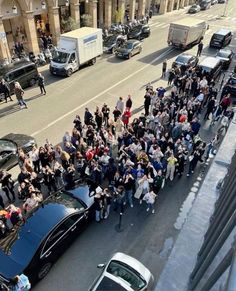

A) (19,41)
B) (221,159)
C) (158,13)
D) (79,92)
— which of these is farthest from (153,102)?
(158,13)

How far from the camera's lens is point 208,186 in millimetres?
6426

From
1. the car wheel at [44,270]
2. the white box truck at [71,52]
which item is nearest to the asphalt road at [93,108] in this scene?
the car wheel at [44,270]

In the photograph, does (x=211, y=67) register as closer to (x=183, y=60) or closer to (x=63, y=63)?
(x=183, y=60)

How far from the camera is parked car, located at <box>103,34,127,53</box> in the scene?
27688mm

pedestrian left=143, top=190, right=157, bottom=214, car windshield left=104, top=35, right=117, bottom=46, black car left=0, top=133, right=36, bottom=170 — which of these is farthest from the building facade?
pedestrian left=143, top=190, right=157, bottom=214

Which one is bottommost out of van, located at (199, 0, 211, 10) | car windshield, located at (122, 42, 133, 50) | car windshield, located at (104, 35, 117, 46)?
van, located at (199, 0, 211, 10)

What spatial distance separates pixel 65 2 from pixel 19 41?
19.8ft

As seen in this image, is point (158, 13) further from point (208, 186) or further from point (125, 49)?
point (208, 186)

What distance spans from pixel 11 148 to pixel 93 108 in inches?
271

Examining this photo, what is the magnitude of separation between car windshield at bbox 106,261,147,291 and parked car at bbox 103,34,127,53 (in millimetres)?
22707

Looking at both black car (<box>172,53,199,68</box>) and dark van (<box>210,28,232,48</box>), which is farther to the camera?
dark van (<box>210,28,232,48</box>)

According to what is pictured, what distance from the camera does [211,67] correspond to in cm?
2075

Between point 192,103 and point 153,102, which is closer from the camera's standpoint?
point 192,103

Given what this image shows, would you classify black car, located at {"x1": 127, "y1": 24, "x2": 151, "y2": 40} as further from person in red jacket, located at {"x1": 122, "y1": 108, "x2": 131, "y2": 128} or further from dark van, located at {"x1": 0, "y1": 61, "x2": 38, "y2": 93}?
person in red jacket, located at {"x1": 122, "y1": 108, "x2": 131, "y2": 128}
